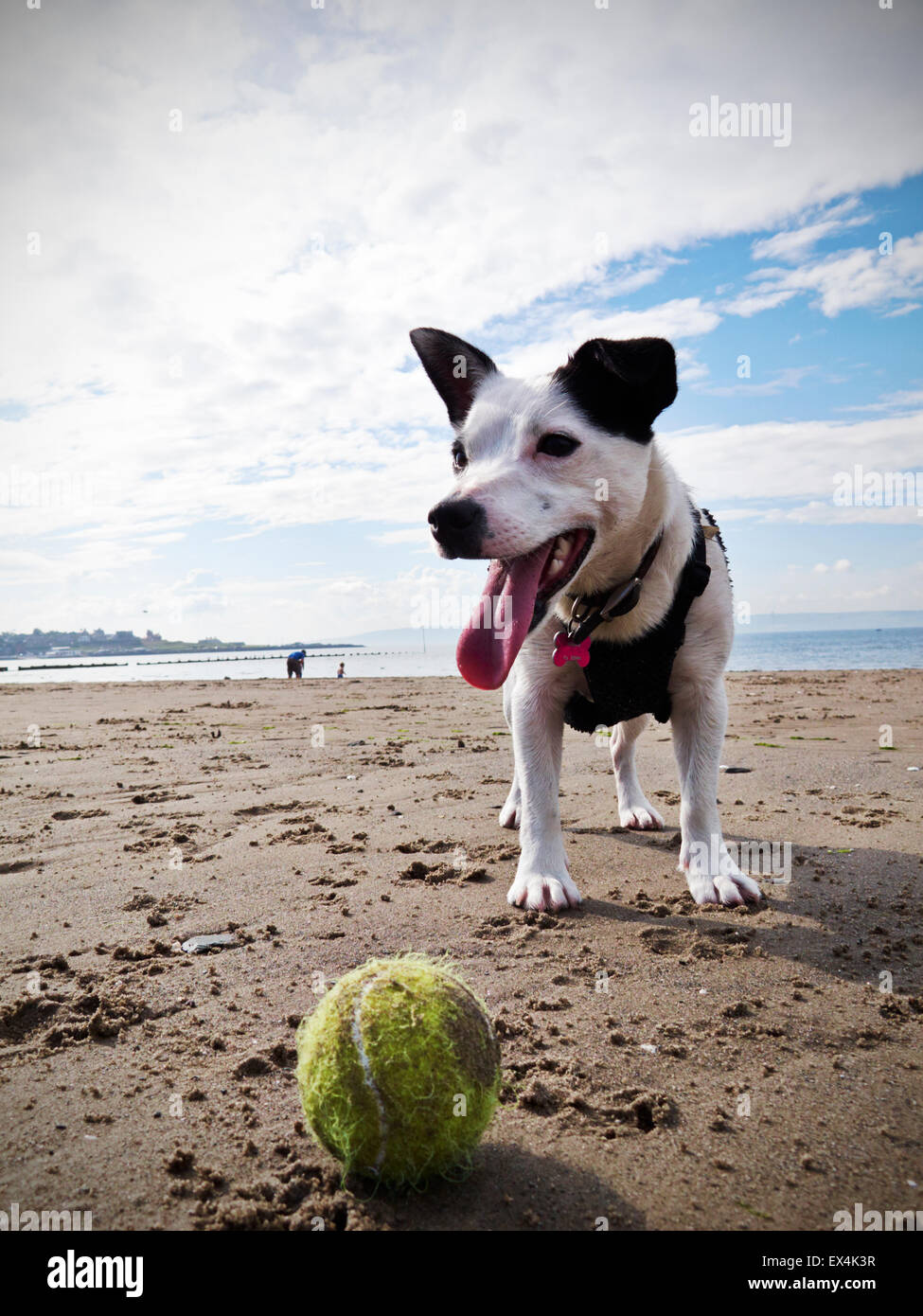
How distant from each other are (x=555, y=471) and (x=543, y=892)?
1856 millimetres

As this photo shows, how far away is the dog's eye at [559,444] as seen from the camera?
10.0ft

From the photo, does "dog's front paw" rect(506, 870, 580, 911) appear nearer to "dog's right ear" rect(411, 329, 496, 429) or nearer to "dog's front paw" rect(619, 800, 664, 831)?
"dog's front paw" rect(619, 800, 664, 831)

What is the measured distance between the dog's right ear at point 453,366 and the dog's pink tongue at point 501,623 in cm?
104

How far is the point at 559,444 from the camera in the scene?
3062mm

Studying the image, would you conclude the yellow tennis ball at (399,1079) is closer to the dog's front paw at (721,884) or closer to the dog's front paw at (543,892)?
the dog's front paw at (543,892)

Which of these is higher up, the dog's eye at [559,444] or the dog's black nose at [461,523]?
the dog's eye at [559,444]

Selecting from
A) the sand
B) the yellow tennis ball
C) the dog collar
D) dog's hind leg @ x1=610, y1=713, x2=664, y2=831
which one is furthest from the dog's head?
dog's hind leg @ x1=610, y1=713, x2=664, y2=831

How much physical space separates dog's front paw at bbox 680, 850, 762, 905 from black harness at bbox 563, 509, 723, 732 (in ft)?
2.66

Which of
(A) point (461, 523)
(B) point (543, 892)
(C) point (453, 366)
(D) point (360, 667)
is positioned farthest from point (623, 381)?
(D) point (360, 667)

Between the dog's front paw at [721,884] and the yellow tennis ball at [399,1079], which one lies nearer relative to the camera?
the yellow tennis ball at [399,1079]

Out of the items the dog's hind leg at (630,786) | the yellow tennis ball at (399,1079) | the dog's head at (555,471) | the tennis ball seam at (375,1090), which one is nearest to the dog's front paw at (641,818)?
the dog's hind leg at (630,786)
